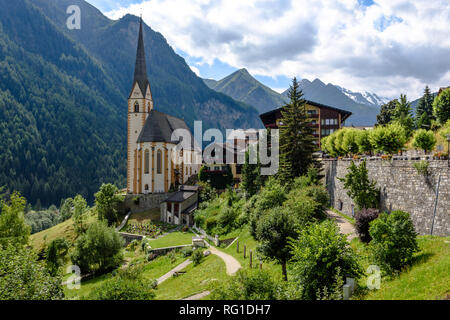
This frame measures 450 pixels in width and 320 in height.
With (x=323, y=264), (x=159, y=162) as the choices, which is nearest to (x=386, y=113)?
(x=159, y=162)

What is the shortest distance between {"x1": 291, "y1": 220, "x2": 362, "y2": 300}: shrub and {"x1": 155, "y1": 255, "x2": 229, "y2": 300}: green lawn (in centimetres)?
870

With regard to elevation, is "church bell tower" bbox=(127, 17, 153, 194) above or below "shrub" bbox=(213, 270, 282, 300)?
above

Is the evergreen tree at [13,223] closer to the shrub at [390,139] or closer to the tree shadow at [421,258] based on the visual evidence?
the tree shadow at [421,258]

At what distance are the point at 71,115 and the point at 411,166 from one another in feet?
699

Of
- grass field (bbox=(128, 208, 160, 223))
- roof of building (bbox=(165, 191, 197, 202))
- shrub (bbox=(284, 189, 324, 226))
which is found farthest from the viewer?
grass field (bbox=(128, 208, 160, 223))

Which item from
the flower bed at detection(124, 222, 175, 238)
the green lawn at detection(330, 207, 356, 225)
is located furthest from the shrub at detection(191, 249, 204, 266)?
the flower bed at detection(124, 222, 175, 238)

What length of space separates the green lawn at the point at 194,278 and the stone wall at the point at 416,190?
12.8m

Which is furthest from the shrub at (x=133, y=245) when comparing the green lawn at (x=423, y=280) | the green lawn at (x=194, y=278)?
the green lawn at (x=423, y=280)

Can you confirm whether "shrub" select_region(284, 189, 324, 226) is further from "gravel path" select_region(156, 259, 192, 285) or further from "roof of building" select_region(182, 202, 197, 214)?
"roof of building" select_region(182, 202, 197, 214)

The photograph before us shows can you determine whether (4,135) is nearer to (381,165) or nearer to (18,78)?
(18,78)

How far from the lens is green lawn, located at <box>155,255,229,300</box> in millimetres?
19413

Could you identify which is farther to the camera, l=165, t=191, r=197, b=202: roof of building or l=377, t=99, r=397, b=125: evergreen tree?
l=377, t=99, r=397, b=125: evergreen tree

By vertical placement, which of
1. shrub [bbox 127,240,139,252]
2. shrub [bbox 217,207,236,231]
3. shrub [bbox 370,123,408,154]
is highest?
shrub [bbox 370,123,408,154]

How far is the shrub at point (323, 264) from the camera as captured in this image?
1154 centimetres
